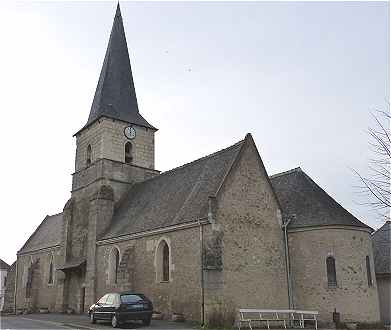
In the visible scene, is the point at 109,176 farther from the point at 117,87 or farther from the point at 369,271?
the point at 369,271

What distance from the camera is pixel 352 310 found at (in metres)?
22.3

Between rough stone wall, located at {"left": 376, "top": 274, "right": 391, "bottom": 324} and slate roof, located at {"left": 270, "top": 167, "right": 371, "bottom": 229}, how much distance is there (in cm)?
478

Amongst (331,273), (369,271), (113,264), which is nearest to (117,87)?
(113,264)

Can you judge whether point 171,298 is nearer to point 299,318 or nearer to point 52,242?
point 299,318

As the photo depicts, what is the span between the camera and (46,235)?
43.6 m

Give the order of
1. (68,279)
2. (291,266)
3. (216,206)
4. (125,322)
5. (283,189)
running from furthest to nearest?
(68,279), (283,189), (291,266), (216,206), (125,322)

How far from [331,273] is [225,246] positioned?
18.3 feet

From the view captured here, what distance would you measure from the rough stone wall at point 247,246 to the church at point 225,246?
5cm

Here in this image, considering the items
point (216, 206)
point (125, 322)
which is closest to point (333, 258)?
point (216, 206)

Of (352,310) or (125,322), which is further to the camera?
(352,310)

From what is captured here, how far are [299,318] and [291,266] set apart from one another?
2712mm

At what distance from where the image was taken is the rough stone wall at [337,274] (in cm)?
2247

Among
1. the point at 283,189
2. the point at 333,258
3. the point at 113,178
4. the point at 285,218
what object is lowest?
the point at 333,258

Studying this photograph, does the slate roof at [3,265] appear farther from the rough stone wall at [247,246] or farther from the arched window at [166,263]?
the rough stone wall at [247,246]
